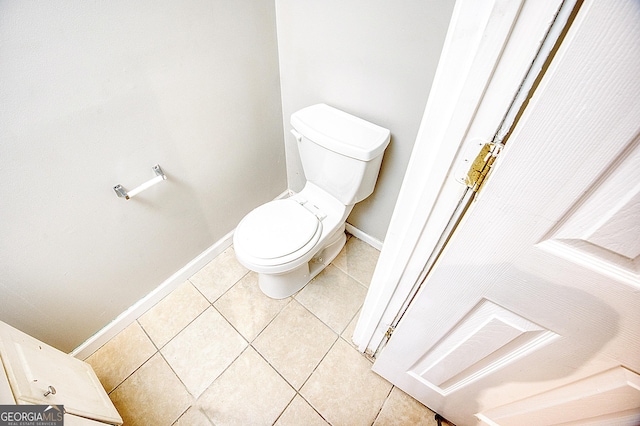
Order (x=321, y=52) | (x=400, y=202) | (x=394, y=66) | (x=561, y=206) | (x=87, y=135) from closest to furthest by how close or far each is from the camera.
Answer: (x=561, y=206) → (x=400, y=202) → (x=87, y=135) → (x=394, y=66) → (x=321, y=52)

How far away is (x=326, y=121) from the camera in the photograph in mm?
1151

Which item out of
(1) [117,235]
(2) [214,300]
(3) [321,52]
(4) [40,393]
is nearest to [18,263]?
(1) [117,235]

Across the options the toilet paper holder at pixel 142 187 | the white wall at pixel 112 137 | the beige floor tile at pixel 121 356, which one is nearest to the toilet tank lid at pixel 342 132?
the white wall at pixel 112 137

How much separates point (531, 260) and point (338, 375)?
3.21 ft

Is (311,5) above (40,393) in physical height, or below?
above

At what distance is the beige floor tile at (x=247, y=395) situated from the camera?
1029 millimetres

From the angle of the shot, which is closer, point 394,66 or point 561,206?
point 561,206

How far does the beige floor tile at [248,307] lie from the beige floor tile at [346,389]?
34cm

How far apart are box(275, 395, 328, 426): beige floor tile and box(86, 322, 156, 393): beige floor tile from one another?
670 millimetres

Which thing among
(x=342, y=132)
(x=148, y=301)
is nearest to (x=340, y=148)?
(x=342, y=132)

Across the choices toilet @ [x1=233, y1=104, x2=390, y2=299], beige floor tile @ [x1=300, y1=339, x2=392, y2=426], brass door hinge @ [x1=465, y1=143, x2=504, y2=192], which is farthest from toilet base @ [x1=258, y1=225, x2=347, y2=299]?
brass door hinge @ [x1=465, y1=143, x2=504, y2=192]

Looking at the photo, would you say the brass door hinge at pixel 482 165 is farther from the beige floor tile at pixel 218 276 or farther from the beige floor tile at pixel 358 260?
the beige floor tile at pixel 218 276

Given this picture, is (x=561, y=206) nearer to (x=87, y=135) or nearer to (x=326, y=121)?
(x=326, y=121)

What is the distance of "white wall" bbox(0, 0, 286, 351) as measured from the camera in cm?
69
